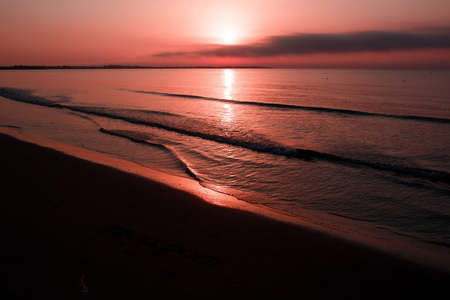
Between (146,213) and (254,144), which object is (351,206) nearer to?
(146,213)

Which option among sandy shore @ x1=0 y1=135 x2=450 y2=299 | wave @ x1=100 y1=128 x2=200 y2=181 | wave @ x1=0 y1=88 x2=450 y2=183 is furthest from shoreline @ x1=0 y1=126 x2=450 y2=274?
wave @ x1=0 y1=88 x2=450 y2=183

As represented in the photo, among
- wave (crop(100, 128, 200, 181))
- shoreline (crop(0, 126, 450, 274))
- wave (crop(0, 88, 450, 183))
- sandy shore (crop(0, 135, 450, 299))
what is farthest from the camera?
wave (crop(0, 88, 450, 183))

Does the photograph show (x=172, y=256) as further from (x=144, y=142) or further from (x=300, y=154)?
(x=144, y=142)

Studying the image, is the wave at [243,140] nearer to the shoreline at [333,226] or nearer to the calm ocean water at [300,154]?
the calm ocean water at [300,154]

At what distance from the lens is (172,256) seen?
463cm

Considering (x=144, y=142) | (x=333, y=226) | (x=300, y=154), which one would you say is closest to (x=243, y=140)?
(x=300, y=154)

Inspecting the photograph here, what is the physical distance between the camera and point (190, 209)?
6742 mm

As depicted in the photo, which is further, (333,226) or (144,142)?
(144,142)

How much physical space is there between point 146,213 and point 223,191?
8.93 ft

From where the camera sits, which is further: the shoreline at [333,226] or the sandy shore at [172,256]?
the shoreline at [333,226]

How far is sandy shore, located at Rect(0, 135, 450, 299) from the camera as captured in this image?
153 inches

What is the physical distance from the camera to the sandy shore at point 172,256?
3.89 metres

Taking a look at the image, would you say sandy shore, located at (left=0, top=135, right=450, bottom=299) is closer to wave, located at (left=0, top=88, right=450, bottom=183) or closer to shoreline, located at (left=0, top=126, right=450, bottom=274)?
shoreline, located at (left=0, top=126, right=450, bottom=274)

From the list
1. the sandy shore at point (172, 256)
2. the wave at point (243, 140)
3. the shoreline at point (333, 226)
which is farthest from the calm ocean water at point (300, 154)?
the sandy shore at point (172, 256)
